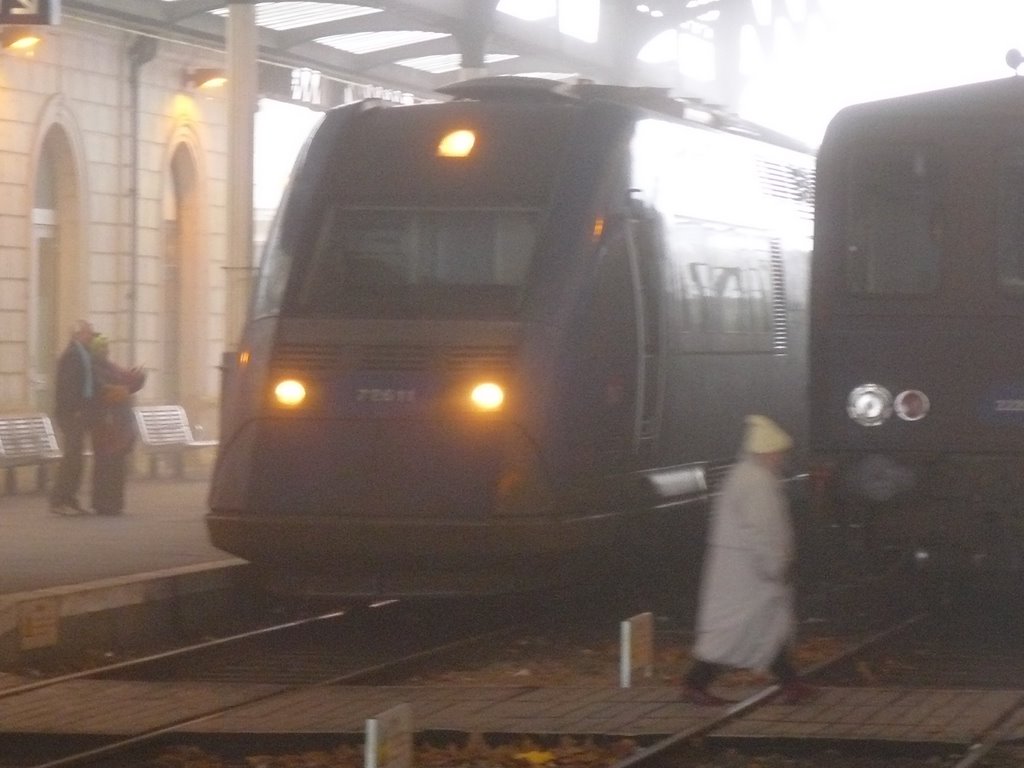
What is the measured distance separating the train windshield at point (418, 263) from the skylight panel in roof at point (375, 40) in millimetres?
12561

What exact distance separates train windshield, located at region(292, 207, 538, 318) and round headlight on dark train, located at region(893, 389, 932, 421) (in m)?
2.06

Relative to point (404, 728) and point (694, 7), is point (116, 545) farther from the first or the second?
point (694, 7)

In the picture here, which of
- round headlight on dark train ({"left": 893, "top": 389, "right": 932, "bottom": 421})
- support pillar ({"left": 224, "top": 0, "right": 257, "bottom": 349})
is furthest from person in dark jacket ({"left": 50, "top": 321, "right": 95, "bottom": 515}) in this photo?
round headlight on dark train ({"left": 893, "top": 389, "right": 932, "bottom": 421})

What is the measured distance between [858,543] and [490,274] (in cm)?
241

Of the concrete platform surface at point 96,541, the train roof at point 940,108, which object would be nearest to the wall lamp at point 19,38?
the concrete platform surface at point 96,541

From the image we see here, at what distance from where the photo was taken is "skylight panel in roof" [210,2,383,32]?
23672mm

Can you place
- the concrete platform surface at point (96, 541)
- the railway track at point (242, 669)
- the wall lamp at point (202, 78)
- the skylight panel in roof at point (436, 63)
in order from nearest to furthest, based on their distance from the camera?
the railway track at point (242, 669), the concrete platform surface at point (96, 541), the wall lamp at point (202, 78), the skylight panel in roof at point (436, 63)

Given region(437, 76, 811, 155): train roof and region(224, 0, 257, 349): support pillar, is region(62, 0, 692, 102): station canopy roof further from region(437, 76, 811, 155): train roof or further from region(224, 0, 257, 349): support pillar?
region(437, 76, 811, 155): train roof

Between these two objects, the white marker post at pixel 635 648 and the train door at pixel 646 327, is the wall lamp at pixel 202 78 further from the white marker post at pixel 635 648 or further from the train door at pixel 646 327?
the white marker post at pixel 635 648

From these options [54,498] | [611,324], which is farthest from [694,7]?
[611,324]

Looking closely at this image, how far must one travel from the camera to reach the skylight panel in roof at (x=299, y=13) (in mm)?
23672

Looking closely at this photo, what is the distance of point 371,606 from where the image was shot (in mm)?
14812

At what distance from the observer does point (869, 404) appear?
40.8 feet

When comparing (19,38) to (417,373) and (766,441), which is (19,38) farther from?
(766,441)
